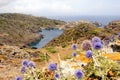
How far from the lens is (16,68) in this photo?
62.2 feet

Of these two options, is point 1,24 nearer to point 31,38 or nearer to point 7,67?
point 31,38

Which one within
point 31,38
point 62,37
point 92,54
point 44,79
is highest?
point 92,54

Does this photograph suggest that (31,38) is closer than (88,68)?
No

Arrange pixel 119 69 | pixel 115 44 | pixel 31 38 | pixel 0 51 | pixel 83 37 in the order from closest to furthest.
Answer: pixel 119 69
pixel 115 44
pixel 0 51
pixel 83 37
pixel 31 38

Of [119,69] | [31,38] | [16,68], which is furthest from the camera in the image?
[31,38]

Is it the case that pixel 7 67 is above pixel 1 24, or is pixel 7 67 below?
above

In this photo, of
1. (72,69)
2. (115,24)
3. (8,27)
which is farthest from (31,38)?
(72,69)

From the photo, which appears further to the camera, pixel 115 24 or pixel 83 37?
pixel 115 24

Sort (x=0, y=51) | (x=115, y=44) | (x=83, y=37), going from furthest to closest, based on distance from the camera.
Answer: (x=83, y=37) → (x=0, y=51) → (x=115, y=44)

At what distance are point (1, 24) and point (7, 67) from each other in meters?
174

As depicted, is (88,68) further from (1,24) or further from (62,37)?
(1,24)

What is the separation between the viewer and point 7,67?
1947cm

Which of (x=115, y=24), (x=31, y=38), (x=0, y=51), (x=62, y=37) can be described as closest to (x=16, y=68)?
(x=0, y=51)

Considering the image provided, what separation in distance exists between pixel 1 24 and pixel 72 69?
183303mm
